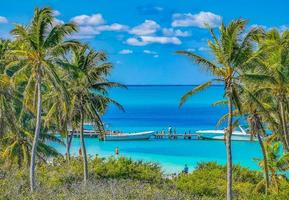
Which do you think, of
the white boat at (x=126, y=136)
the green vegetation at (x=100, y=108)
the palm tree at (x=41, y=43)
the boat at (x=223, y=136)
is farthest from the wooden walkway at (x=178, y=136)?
the palm tree at (x=41, y=43)

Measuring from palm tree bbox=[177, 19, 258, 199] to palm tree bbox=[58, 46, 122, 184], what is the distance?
25.3 ft

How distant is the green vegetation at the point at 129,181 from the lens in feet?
73.8

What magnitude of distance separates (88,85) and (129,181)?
613 cm

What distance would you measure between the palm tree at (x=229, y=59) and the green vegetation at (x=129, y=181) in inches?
189

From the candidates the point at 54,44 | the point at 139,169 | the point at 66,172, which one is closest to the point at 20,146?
the point at 66,172

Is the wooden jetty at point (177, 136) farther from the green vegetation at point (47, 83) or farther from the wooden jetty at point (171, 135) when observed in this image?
the green vegetation at point (47, 83)

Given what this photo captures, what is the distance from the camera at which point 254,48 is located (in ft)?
78.3

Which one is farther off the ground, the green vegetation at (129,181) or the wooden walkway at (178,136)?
the wooden walkway at (178,136)

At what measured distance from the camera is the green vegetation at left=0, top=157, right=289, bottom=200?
22.5 meters

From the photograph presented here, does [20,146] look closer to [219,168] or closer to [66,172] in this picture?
[66,172]

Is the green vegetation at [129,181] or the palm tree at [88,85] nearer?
the green vegetation at [129,181]

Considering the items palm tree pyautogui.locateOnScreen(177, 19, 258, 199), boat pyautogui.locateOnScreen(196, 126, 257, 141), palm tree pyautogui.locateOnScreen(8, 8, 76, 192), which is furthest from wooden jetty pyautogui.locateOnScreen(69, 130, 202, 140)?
palm tree pyautogui.locateOnScreen(177, 19, 258, 199)

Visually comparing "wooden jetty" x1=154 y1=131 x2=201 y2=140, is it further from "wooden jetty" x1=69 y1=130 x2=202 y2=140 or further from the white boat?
the white boat

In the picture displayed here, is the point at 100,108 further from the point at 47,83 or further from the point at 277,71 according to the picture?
the point at 277,71
